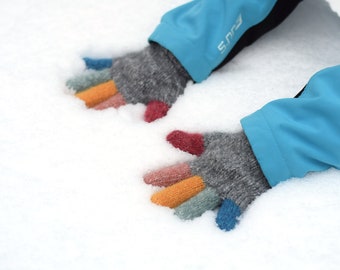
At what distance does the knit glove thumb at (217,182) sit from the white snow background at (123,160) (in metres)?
0.02

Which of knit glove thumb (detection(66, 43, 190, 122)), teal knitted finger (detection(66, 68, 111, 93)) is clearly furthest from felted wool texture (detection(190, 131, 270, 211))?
teal knitted finger (detection(66, 68, 111, 93))

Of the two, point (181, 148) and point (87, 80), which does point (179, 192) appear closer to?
point (181, 148)

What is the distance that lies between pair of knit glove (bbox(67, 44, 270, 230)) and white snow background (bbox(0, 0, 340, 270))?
2cm

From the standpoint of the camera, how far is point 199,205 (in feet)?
2.45

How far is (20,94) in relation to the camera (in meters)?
0.92

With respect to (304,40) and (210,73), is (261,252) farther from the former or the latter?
(304,40)

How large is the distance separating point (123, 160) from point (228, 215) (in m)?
0.20

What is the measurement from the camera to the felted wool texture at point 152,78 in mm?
924

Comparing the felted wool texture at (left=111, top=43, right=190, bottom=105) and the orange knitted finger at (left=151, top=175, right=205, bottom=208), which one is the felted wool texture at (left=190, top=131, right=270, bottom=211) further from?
the felted wool texture at (left=111, top=43, right=190, bottom=105)

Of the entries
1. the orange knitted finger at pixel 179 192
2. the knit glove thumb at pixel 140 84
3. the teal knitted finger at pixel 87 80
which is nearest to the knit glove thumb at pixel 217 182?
the orange knitted finger at pixel 179 192

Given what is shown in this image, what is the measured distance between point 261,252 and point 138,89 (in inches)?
15.3

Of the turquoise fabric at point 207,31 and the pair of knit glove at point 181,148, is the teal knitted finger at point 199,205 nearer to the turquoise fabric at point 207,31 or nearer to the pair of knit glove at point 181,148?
the pair of knit glove at point 181,148

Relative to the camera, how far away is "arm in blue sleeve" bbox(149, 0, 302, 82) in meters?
0.92

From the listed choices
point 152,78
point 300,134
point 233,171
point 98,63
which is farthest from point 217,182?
point 98,63
